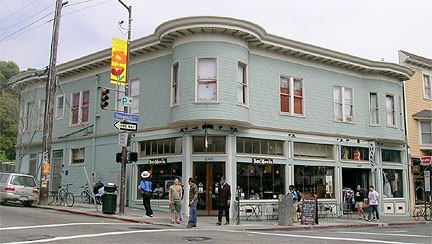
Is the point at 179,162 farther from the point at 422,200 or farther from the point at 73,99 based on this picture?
the point at 422,200

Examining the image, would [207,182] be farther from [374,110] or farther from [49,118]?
[374,110]

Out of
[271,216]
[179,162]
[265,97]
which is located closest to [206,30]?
[265,97]

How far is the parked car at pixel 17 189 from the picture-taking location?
22328 millimetres

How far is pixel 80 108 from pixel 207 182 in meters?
10.3

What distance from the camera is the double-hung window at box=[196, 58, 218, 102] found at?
67.9 feet

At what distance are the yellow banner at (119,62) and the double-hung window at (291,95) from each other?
8114mm

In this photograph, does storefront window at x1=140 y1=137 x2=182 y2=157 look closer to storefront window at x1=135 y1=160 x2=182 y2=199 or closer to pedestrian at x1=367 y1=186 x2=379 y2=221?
storefront window at x1=135 y1=160 x2=182 y2=199

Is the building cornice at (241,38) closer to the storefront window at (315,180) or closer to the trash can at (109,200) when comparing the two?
the storefront window at (315,180)

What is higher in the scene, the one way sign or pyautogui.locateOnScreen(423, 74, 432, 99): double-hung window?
pyautogui.locateOnScreen(423, 74, 432, 99): double-hung window

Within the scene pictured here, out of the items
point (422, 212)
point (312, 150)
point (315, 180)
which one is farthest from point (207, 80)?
point (422, 212)

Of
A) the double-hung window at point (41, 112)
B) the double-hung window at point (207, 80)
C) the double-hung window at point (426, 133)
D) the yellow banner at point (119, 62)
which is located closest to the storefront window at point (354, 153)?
the double-hung window at point (426, 133)

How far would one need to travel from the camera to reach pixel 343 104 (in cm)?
2583

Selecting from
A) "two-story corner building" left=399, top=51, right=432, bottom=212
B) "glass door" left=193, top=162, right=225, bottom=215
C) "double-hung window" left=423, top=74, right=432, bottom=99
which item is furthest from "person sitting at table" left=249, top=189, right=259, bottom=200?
"double-hung window" left=423, top=74, right=432, bottom=99

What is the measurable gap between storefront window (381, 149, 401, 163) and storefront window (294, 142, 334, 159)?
4.39 m
